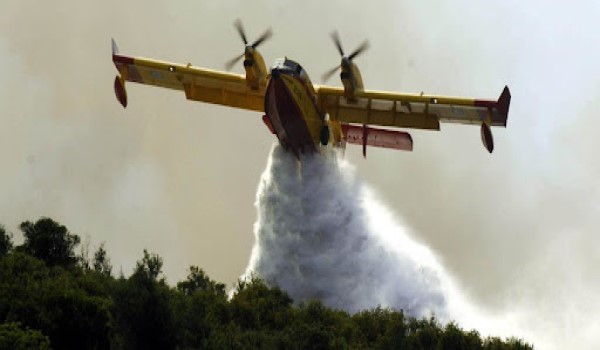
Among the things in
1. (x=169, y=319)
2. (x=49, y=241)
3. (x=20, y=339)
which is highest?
(x=49, y=241)

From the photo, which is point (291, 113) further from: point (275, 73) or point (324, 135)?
point (324, 135)

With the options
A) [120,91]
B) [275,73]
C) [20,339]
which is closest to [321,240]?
[120,91]

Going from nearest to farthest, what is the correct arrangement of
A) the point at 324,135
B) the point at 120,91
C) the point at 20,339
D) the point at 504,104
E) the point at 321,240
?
1. the point at 20,339
2. the point at 504,104
3. the point at 324,135
4. the point at 120,91
5. the point at 321,240

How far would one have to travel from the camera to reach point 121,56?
71.2 m

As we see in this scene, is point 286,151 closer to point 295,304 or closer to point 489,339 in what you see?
point 295,304

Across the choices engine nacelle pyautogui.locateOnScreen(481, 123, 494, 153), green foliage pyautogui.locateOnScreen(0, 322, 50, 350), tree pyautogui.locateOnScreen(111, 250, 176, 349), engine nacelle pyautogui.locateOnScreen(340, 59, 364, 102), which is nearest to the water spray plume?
engine nacelle pyautogui.locateOnScreen(340, 59, 364, 102)

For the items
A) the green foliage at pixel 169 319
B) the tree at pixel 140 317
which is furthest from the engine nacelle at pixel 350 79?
the tree at pixel 140 317

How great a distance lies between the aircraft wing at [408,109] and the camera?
65562mm

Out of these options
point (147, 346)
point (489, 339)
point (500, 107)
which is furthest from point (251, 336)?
point (500, 107)

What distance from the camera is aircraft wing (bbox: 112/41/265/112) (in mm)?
68250

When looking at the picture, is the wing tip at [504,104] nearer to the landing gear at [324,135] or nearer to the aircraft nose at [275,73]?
the landing gear at [324,135]

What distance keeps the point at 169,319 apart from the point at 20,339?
5429mm

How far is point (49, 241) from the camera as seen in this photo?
249ft

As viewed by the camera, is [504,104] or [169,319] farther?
[504,104]
